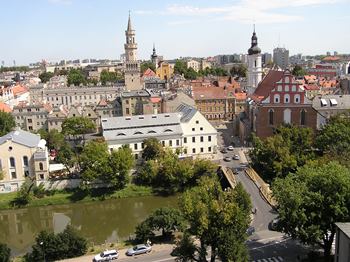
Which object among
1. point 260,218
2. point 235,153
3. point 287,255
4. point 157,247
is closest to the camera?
point 287,255

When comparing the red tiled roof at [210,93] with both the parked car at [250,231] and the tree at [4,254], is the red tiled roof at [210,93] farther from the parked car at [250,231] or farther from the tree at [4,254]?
the tree at [4,254]

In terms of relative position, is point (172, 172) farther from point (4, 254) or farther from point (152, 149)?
point (4, 254)

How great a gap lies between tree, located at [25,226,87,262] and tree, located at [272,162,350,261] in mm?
13571

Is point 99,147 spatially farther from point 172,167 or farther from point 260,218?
point 260,218

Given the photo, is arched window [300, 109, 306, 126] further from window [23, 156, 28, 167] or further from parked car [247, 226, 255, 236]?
window [23, 156, 28, 167]

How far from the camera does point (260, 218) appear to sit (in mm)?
30578

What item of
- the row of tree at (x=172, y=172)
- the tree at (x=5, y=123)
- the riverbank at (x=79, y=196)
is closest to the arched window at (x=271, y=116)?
the row of tree at (x=172, y=172)

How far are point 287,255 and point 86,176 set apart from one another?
2134cm

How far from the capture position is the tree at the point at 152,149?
43719 millimetres

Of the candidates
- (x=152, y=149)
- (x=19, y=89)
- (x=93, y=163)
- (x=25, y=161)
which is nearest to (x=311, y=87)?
(x=152, y=149)

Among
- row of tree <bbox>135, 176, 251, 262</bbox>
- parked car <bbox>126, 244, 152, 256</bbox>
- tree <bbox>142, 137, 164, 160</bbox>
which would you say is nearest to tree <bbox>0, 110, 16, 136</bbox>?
tree <bbox>142, 137, 164, 160</bbox>

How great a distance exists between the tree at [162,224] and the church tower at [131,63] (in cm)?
6085

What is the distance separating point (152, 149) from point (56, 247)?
63.4ft

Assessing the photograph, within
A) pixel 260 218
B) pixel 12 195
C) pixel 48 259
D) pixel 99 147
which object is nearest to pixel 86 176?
pixel 99 147
